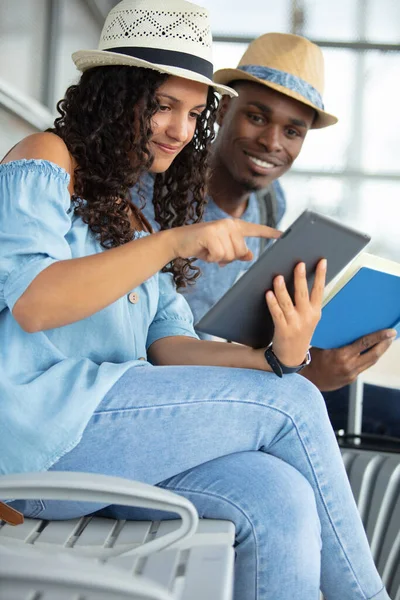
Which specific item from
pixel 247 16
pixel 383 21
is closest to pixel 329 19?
pixel 383 21

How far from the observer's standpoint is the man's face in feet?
9.32

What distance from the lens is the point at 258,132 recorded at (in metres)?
2.87

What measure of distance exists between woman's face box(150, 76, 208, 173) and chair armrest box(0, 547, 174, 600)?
3.38 feet

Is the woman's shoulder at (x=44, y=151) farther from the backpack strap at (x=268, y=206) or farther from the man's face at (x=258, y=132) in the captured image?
the backpack strap at (x=268, y=206)

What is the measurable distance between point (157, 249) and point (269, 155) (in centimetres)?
163

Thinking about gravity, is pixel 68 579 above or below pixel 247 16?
above

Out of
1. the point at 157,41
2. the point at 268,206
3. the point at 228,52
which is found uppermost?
the point at 157,41

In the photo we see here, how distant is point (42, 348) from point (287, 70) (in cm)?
174

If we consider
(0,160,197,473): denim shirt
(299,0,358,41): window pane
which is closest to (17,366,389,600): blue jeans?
(0,160,197,473): denim shirt

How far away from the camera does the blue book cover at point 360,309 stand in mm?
1744

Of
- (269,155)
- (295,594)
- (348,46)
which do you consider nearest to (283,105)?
(269,155)

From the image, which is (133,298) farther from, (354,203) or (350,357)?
(354,203)

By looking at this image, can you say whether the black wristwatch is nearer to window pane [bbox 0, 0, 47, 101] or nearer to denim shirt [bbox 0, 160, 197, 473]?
denim shirt [bbox 0, 160, 197, 473]

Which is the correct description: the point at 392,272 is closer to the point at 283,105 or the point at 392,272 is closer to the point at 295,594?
the point at 295,594
